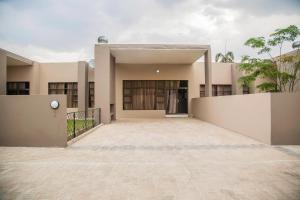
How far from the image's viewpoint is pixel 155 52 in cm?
1235

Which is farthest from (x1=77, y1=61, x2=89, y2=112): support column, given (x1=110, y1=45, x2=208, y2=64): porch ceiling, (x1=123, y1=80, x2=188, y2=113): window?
(x1=123, y1=80, x2=188, y2=113): window

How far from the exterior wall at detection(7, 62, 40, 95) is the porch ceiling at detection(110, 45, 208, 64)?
5.77m

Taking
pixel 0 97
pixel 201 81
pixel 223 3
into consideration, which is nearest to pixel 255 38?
pixel 223 3

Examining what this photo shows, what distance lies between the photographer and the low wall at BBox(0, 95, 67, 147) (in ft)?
19.7

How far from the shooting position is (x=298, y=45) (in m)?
10.4

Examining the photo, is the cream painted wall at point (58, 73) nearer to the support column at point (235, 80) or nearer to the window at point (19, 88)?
the window at point (19, 88)

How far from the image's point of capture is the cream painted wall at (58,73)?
53.2 ft

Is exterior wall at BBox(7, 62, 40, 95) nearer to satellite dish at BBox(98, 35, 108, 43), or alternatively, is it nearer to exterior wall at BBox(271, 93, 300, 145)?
satellite dish at BBox(98, 35, 108, 43)

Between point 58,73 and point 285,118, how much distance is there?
14.3 m

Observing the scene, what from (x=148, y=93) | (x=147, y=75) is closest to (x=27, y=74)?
(x=147, y=75)

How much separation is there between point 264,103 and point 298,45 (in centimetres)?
576

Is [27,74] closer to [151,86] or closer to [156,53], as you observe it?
[151,86]

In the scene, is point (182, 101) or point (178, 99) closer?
point (178, 99)

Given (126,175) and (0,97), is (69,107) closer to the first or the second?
(0,97)
